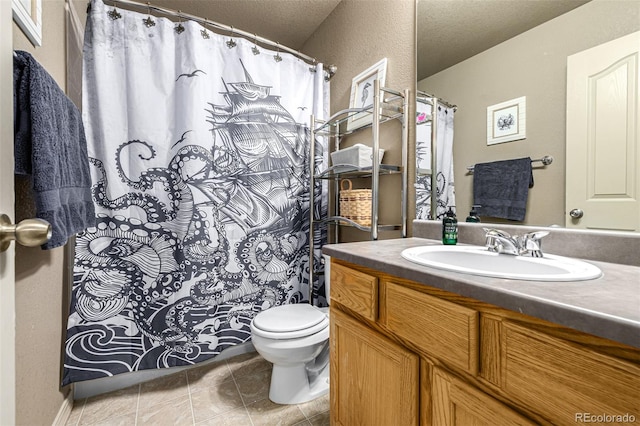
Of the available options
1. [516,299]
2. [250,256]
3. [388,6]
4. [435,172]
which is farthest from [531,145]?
[250,256]

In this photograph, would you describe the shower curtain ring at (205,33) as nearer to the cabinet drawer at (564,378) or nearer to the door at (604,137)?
the door at (604,137)

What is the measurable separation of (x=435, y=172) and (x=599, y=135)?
61cm

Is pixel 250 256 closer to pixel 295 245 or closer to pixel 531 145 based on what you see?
pixel 295 245

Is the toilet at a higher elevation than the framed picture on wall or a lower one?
lower

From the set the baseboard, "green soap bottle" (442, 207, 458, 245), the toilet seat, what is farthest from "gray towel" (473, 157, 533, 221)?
the baseboard

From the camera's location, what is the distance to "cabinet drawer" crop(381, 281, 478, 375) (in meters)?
0.61

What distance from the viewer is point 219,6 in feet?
6.45

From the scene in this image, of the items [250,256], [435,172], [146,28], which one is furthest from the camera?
[250,256]

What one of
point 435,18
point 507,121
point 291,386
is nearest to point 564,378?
point 507,121

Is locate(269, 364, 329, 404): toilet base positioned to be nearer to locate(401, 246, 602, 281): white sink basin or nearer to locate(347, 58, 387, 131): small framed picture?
locate(401, 246, 602, 281): white sink basin

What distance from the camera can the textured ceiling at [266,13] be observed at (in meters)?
1.94

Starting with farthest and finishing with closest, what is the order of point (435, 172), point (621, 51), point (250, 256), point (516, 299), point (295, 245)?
point (295, 245)
point (250, 256)
point (435, 172)
point (621, 51)
point (516, 299)

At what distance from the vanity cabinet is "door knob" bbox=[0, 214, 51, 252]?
784mm

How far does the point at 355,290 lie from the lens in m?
0.95
